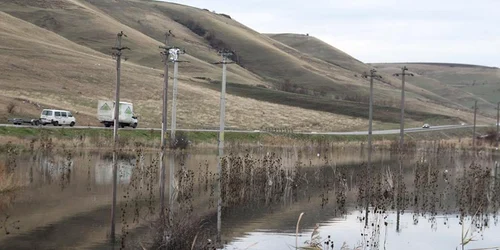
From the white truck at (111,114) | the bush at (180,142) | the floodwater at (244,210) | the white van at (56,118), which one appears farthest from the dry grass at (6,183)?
the white truck at (111,114)

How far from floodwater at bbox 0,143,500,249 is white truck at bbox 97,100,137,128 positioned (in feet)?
99.2

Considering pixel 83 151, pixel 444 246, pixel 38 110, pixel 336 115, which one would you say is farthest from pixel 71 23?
pixel 444 246

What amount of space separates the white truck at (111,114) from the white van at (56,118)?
3.67 m

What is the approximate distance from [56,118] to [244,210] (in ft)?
144

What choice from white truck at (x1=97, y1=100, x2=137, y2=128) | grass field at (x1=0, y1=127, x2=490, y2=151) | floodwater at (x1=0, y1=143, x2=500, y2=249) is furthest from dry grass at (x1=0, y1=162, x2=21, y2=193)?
white truck at (x1=97, y1=100, x2=137, y2=128)

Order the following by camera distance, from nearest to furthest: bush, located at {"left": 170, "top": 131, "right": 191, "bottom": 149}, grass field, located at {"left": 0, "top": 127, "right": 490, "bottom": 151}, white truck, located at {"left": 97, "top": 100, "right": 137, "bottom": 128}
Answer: grass field, located at {"left": 0, "top": 127, "right": 490, "bottom": 151}, bush, located at {"left": 170, "top": 131, "right": 191, "bottom": 149}, white truck, located at {"left": 97, "top": 100, "right": 137, "bottom": 128}

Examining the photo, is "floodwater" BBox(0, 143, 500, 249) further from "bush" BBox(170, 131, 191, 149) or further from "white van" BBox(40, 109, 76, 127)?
"white van" BBox(40, 109, 76, 127)

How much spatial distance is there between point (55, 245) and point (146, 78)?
9751 centimetres

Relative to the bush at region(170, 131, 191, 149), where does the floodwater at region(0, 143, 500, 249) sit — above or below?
below

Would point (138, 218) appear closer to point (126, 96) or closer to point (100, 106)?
point (100, 106)

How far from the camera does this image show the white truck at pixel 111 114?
73.8 meters

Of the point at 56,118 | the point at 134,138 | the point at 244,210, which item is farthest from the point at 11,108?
the point at 244,210

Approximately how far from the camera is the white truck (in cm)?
7381

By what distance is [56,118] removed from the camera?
69.2m
